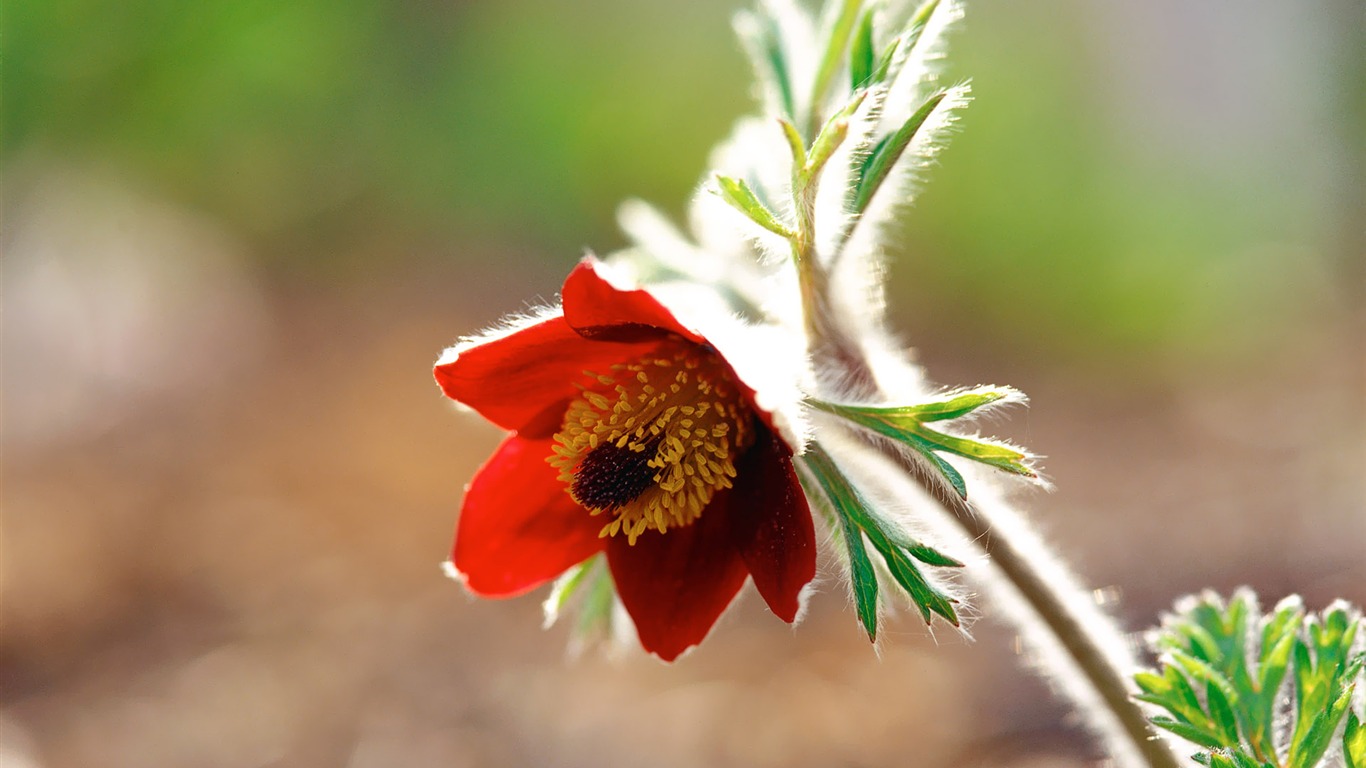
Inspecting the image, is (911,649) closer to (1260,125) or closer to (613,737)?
(613,737)

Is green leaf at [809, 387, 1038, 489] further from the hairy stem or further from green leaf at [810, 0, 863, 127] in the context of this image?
green leaf at [810, 0, 863, 127]

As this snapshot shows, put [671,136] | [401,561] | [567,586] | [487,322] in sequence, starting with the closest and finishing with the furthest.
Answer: [567,586] < [401,561] < [487,322] < [671,136]

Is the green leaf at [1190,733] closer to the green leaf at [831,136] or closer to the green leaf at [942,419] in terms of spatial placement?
the green leaf at [942,419]

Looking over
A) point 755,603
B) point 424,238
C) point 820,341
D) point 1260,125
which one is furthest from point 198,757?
point 1260,125

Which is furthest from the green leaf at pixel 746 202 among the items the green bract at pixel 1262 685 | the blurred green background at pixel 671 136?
the blurred green background at pixel 671 136

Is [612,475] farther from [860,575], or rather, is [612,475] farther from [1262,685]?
[1262,685]

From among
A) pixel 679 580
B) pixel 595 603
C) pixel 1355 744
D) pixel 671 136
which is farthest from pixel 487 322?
pixel 1355 744

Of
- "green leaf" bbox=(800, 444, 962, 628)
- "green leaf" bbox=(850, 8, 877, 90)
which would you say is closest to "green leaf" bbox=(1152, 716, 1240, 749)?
"green leaf" bbox=(800, 444, 962, 628)
